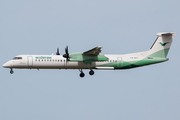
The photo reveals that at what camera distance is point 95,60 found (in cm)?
2978

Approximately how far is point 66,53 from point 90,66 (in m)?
2.59

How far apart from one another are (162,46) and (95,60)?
700 cm

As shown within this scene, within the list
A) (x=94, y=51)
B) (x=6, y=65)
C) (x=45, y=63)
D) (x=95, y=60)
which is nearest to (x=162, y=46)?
(x=95, y=60)

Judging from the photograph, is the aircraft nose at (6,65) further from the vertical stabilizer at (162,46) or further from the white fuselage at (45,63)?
the vertical stabilizer at (162,46)

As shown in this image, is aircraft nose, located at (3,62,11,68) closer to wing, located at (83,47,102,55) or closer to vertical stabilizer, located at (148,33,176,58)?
wing, located at (83,47,102,55)

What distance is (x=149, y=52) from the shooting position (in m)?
31.5

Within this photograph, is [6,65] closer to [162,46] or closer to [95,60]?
[95,60]

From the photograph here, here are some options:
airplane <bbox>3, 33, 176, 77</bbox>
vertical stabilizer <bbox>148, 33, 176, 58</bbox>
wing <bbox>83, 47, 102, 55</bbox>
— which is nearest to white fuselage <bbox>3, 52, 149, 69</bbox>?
airplane <bbox>3, 33, 176, 77</bbox>

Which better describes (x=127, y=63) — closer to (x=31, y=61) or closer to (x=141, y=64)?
(x=141, y=64)

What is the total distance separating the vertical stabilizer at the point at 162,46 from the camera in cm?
3147

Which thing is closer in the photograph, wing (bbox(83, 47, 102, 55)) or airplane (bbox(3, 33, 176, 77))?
wing (bbox(83, 47, 102, 55))

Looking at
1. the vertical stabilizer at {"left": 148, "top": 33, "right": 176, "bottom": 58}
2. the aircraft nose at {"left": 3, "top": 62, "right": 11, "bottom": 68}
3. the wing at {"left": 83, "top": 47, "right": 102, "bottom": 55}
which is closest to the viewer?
the wing at {"left": 83, "top": 47, "right": 102, "bottom": 55}

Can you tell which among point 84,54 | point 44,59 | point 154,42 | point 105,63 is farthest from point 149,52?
point 44,59

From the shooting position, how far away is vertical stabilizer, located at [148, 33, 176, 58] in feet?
103
